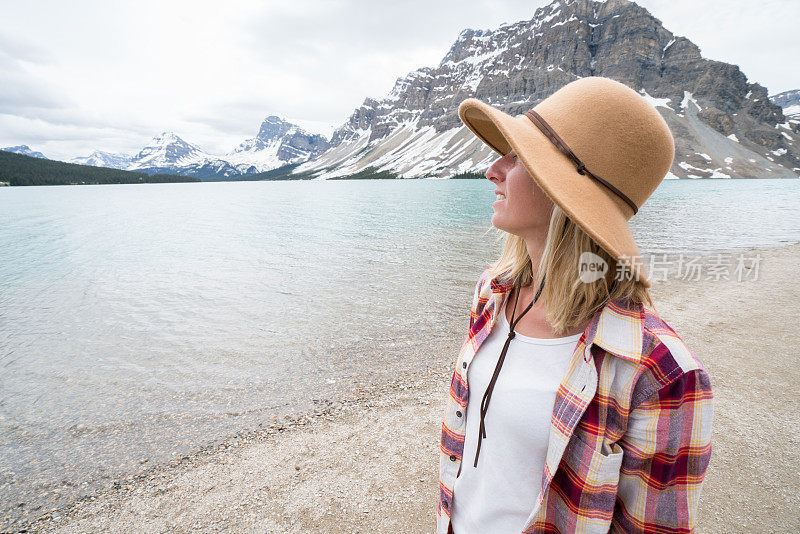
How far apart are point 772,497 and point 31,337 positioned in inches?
688

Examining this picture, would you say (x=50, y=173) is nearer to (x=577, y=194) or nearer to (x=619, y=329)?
(x=577, y=194)

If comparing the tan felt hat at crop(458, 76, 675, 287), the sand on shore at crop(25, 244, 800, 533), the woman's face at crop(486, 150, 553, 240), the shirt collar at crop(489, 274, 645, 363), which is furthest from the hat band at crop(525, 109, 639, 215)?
the sand on shore at crop(25, 244, 800, 533)

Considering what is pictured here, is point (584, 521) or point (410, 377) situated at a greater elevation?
point (584, 521)

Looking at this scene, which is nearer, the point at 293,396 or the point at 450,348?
the point at 293,396

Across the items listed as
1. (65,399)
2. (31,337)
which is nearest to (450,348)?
(65,399)

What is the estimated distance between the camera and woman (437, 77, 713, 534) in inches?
53.5

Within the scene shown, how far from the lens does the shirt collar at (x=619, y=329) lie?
135 cm

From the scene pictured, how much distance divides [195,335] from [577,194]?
38.9 feet

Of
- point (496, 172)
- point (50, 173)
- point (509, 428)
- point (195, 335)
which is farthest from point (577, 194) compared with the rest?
point (50, 173)

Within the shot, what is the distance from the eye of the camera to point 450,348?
8961mm

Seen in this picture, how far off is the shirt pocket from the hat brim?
0.70 metres

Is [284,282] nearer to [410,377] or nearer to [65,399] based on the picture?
[65,399]

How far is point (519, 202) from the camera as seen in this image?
5.91ft

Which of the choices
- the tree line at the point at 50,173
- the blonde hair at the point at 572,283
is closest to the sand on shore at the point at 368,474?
the blonde hair at the point at 572,283
